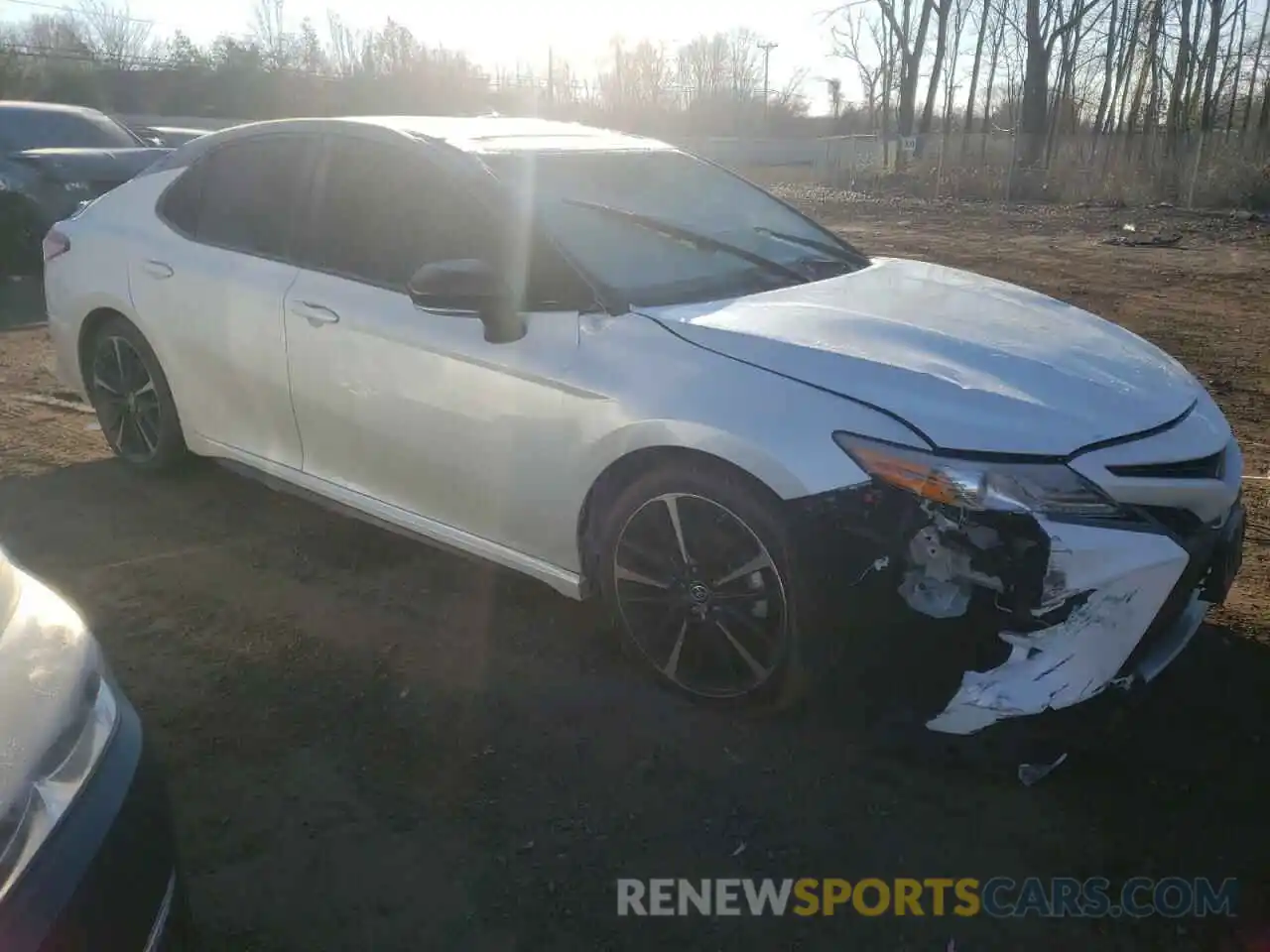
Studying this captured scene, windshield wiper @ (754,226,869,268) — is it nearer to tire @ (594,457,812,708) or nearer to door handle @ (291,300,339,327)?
tire @ (594,457,812,708)

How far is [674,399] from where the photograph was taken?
2945 mm

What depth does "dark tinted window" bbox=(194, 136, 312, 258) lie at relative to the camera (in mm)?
4090

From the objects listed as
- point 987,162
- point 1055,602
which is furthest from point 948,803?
point 987,162

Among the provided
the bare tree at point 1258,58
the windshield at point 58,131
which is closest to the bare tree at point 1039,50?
the bare tree at point 1258,58

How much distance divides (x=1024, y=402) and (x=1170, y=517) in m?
0.46

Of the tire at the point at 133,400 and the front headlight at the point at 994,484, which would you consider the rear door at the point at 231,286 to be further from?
the front headlight at the point at 994,484

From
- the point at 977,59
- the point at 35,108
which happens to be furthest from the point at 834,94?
the point at 35,108

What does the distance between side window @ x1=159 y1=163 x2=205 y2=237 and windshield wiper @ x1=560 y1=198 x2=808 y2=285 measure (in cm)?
179

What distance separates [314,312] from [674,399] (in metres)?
1.54

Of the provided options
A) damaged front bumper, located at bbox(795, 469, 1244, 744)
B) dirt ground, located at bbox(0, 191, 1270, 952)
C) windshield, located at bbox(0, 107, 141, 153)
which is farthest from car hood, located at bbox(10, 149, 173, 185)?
damaged front bumper, located at bbox(795, 469, 1244, 744)

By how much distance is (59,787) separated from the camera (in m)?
1.62

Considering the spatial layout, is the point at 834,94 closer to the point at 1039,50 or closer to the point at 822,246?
the point at 1039,50

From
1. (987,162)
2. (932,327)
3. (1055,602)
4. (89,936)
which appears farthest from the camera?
(987,162)

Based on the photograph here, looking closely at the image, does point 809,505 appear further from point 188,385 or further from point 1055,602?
point 188,385
